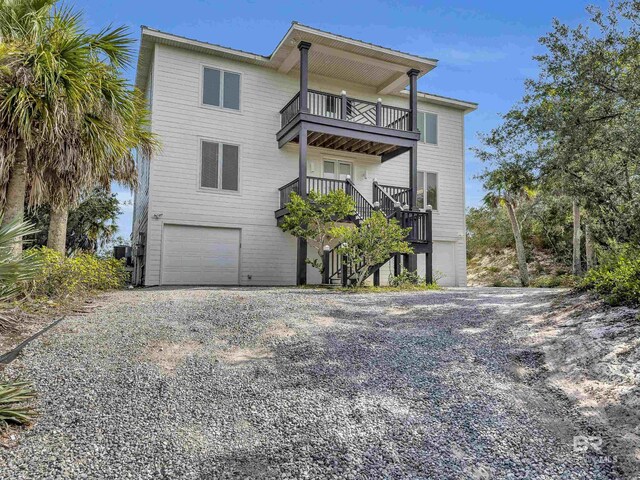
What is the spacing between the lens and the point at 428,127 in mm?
17250

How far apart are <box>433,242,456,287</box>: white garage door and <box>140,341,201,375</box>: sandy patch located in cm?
1321

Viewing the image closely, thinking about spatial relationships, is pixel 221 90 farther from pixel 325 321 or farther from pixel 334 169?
pixel 325 321

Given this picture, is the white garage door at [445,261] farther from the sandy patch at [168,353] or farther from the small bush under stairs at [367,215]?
the sandy patch at [168,353]

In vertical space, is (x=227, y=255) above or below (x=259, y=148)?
below

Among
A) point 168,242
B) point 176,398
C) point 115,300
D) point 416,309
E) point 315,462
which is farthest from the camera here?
point 168,242

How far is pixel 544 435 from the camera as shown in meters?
3.52

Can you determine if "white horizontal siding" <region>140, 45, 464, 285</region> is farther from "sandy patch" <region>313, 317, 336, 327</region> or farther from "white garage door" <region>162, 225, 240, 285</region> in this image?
"sandy patch" <region>313, 317, 336, 327</region>

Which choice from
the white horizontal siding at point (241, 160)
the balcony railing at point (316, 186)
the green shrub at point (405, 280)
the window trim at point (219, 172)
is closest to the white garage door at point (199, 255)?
the white horizontal siding at point (241, 160)

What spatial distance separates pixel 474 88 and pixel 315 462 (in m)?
17.7

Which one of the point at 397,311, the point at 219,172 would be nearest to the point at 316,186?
the point at 219,172

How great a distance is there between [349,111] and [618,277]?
10.5m

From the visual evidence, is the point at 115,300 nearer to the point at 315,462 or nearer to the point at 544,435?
the point at 315,462

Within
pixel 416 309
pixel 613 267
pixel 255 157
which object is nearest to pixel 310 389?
pixel 416 309

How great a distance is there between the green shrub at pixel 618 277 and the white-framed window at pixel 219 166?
9.97m
